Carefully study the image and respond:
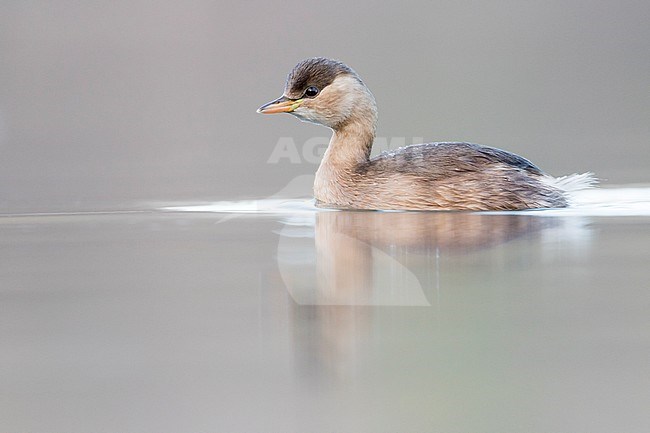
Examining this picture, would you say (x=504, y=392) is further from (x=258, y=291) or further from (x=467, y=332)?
(x=258, y=291)

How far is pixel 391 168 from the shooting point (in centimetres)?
614

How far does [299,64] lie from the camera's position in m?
6.46

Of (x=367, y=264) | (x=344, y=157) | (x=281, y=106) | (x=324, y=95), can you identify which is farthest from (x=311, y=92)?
(x=367, y=264)

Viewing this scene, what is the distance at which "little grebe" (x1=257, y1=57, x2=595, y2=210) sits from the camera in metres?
5.93

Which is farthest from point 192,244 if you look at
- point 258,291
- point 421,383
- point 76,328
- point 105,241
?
point 421,383

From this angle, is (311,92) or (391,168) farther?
(311,92)

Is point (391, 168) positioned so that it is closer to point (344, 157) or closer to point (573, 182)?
point (344, 157)

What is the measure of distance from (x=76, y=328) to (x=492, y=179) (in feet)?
11.0

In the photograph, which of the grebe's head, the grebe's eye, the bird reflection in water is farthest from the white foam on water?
the grebe's eye

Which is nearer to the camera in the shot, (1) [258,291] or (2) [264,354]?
(2) [264,354]

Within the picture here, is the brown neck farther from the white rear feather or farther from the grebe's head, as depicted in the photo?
the white rear feather

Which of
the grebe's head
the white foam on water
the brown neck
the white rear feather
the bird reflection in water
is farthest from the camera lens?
the grebe's head

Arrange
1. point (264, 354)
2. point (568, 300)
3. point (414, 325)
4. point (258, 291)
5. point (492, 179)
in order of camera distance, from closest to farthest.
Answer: point (264, 354) < point (414, 325) < point (568, 300) < point (258, 291) < point (492, 179)

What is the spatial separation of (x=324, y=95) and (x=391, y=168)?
72 centimetres
